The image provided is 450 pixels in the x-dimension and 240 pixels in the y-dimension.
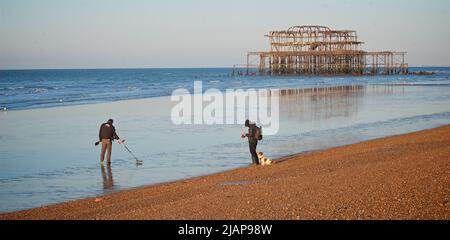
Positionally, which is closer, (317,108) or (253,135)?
(253,135)

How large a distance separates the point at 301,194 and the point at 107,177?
5.64 m

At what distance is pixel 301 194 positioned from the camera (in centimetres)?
1013

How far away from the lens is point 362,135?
71.0ft

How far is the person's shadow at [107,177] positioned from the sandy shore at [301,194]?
956 mm

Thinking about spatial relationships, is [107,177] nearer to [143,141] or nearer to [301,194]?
[301,194]

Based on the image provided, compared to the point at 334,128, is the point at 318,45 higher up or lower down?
higher up

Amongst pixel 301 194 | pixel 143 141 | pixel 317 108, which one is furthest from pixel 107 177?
pixel 317 108

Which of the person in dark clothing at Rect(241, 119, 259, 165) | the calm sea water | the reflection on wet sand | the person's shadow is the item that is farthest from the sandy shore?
the reflection on wet sand

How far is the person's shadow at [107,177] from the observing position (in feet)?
43.3

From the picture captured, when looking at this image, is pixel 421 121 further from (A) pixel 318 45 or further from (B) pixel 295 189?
(A) pixel 318 45
